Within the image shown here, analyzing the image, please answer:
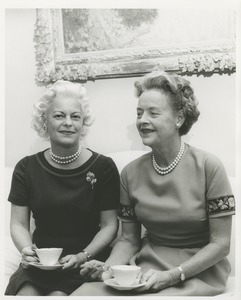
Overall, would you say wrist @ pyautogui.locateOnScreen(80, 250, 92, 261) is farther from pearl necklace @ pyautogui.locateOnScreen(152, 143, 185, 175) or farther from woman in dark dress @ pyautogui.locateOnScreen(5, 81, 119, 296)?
pearl necklace @ pyautogui.locateOnScreen(152, 143, 185, 175)

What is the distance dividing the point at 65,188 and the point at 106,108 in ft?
0.91

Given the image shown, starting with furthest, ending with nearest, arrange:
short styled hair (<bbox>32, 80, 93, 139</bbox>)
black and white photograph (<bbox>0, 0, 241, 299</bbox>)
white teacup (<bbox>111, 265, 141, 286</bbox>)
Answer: short styled hair (<bbox>32, 80, 93, 139</bbox>) < black and white photograph (<bbox>0, 0, 241, 299</bbox>) < white teacup (<bbox>111, 265, 141, 286</bbox>)

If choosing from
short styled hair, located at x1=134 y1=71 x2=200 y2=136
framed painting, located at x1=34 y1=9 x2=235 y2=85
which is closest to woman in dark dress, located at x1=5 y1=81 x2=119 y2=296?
framed painting, located at x1=34 y1=9 x2=235 y2=85

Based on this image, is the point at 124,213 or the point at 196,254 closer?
the point at 196,254

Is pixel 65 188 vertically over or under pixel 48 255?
over

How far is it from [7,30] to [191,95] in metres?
0.57

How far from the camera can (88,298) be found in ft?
3.85

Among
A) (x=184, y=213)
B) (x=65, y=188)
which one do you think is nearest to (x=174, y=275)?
(x=184, y=213)

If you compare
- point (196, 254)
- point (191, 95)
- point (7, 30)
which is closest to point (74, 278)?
point (196, 254)

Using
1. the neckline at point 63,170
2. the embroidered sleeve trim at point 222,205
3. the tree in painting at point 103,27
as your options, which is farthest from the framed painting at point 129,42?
the embroidered sleeve trim at point 222,205

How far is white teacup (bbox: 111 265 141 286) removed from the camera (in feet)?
3.60

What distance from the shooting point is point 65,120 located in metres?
1.30

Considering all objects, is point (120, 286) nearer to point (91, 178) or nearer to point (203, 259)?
point (203, 259)

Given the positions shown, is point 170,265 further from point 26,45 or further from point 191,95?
point 26,45
